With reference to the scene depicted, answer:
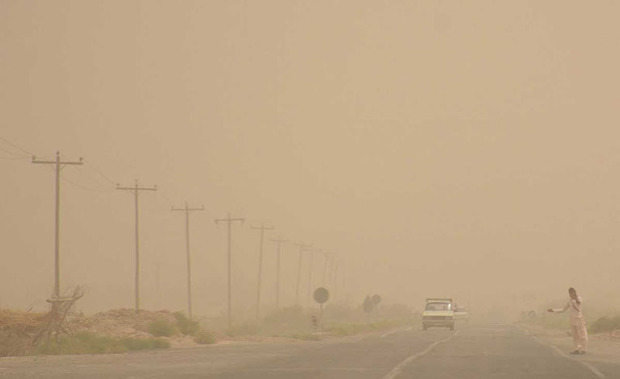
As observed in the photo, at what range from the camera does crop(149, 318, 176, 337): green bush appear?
5262 cm

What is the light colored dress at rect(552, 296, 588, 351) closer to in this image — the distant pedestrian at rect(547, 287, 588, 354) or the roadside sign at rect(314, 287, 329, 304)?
the distant pedestrian at rect(547, 287, 588, 354)

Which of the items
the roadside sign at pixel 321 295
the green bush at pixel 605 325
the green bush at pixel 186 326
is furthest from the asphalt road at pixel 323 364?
the green bush at pixel 605 325

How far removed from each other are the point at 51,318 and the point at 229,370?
14049mm

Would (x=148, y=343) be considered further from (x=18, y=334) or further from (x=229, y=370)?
(x=229, y=370)

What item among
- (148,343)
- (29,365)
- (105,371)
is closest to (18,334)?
(148,343)

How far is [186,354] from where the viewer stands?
39.7m

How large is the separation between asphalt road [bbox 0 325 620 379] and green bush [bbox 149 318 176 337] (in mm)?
9624

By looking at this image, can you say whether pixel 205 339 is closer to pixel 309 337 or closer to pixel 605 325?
pixel 309 337

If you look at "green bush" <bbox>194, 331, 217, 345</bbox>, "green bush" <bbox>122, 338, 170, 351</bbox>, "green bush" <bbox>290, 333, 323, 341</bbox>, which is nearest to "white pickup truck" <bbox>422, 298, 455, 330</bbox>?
"green bush" <bbox>290, 333, 323, 341</bbox>

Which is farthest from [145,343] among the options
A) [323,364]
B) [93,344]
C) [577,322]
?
[577,322]

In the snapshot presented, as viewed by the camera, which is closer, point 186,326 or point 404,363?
point 404,363

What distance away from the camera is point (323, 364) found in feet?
107

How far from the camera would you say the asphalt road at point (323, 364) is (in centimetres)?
2803

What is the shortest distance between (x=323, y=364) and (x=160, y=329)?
21.7 m
